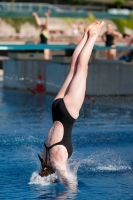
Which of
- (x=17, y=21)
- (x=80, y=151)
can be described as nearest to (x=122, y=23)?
(x=17, y=21)

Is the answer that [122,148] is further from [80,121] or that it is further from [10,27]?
[10,27]

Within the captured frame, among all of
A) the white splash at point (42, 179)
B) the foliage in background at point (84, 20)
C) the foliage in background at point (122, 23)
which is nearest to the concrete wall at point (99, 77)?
the white splash at point (42, 179)

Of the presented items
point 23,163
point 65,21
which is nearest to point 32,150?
point 23,163

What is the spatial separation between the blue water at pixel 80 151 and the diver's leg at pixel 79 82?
3.03 ft

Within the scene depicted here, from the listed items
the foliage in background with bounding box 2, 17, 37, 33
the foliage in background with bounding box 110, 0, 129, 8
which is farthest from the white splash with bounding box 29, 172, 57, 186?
the foliage in background with bounding box 110, 0, 129, 8

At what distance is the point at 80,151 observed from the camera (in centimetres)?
968

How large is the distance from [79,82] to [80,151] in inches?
105

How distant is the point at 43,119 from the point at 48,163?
5967mm

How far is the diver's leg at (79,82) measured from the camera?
23.3ft

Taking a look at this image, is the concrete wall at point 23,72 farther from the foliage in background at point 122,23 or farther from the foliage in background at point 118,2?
the foliage in background at point 118,2

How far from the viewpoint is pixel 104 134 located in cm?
1125

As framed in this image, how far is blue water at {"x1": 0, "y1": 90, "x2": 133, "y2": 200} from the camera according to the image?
7.17 meters

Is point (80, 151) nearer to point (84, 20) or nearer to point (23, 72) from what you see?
point (23, 72)

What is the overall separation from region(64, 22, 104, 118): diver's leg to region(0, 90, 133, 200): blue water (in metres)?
0.92
